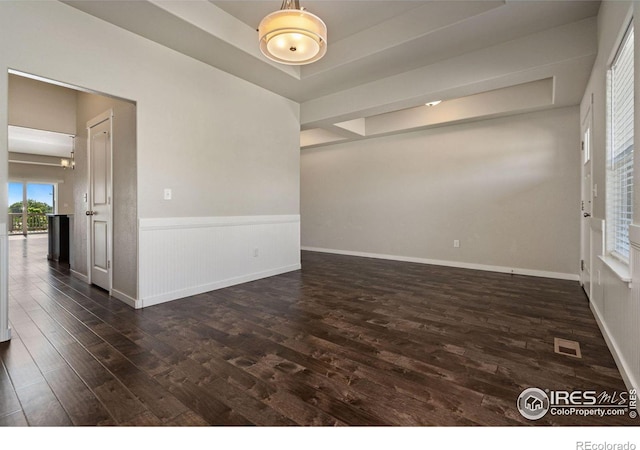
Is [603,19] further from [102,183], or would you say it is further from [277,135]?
[102,183]

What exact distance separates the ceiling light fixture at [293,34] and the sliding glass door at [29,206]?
42.5 ft

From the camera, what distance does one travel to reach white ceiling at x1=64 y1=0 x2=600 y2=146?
2730 mm

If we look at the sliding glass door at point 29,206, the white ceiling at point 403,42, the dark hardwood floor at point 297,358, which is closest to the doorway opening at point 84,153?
the dark hardwood floor at point 297,358

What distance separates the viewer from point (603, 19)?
248 centimetres

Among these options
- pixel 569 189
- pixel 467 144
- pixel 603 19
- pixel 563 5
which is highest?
pixel 563 5

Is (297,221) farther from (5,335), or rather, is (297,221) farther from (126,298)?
(5,335)

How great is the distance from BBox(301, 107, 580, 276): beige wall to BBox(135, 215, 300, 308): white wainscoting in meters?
2.20

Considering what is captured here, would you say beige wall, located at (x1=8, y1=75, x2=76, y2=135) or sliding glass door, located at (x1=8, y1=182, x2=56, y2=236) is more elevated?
beige wall, located at (x1=8, y1=75, x2=76, y2=135)

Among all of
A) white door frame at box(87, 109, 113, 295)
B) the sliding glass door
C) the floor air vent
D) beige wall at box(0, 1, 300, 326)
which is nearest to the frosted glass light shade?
beige wall at box(0, 1, 300, 326)

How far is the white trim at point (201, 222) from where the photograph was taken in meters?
3.23

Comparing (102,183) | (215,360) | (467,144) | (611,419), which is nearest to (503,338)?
(611,419)

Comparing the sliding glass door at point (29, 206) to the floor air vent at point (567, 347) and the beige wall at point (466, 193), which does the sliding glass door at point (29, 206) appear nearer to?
the beige wall at point (466, 193)

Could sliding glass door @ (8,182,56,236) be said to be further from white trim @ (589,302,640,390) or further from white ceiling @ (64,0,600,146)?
white trim @ (589,302,640,390)

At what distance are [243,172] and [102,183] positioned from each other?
176cm
